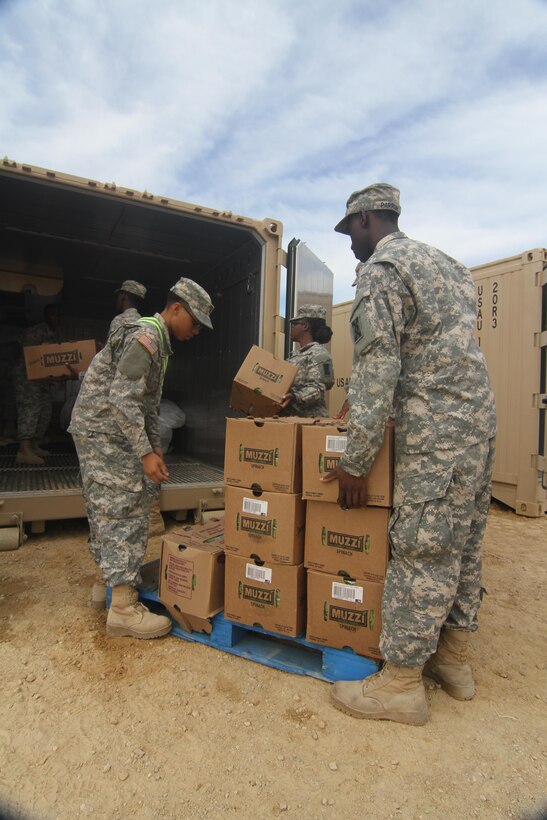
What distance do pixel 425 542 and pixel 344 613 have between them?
1.64 ft

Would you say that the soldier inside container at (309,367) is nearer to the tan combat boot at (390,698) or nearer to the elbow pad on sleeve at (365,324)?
Result: the elbow pad on sleeve at (365,324)

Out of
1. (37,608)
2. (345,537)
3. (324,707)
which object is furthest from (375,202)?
(37,608)

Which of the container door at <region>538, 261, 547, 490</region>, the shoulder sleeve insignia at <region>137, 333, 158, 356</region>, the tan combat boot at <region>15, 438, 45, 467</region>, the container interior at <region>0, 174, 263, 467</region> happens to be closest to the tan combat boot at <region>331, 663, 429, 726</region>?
the shoulder sleeve insignia at <region>137, 333, 158, 356</region>

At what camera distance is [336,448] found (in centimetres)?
206

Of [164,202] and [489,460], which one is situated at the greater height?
[164,202]

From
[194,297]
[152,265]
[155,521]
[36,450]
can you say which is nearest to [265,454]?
[194,297]

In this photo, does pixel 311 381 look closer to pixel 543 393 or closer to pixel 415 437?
pixel 415 437

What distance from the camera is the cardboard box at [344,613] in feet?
6.63

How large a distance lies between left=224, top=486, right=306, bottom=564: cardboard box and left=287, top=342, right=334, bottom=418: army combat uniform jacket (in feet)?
5.57

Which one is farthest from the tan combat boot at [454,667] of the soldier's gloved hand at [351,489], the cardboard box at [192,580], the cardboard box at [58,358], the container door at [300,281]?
the cardboard box at [58,358]

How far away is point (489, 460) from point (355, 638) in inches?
35.1

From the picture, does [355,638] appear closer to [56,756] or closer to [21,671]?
[56,756]

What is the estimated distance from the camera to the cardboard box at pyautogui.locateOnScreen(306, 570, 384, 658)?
6.63 feet

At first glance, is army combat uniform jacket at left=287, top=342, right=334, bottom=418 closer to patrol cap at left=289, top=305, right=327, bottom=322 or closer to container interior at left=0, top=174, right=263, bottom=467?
patrol cap at left=289, top=305, right=327, bottom=322
